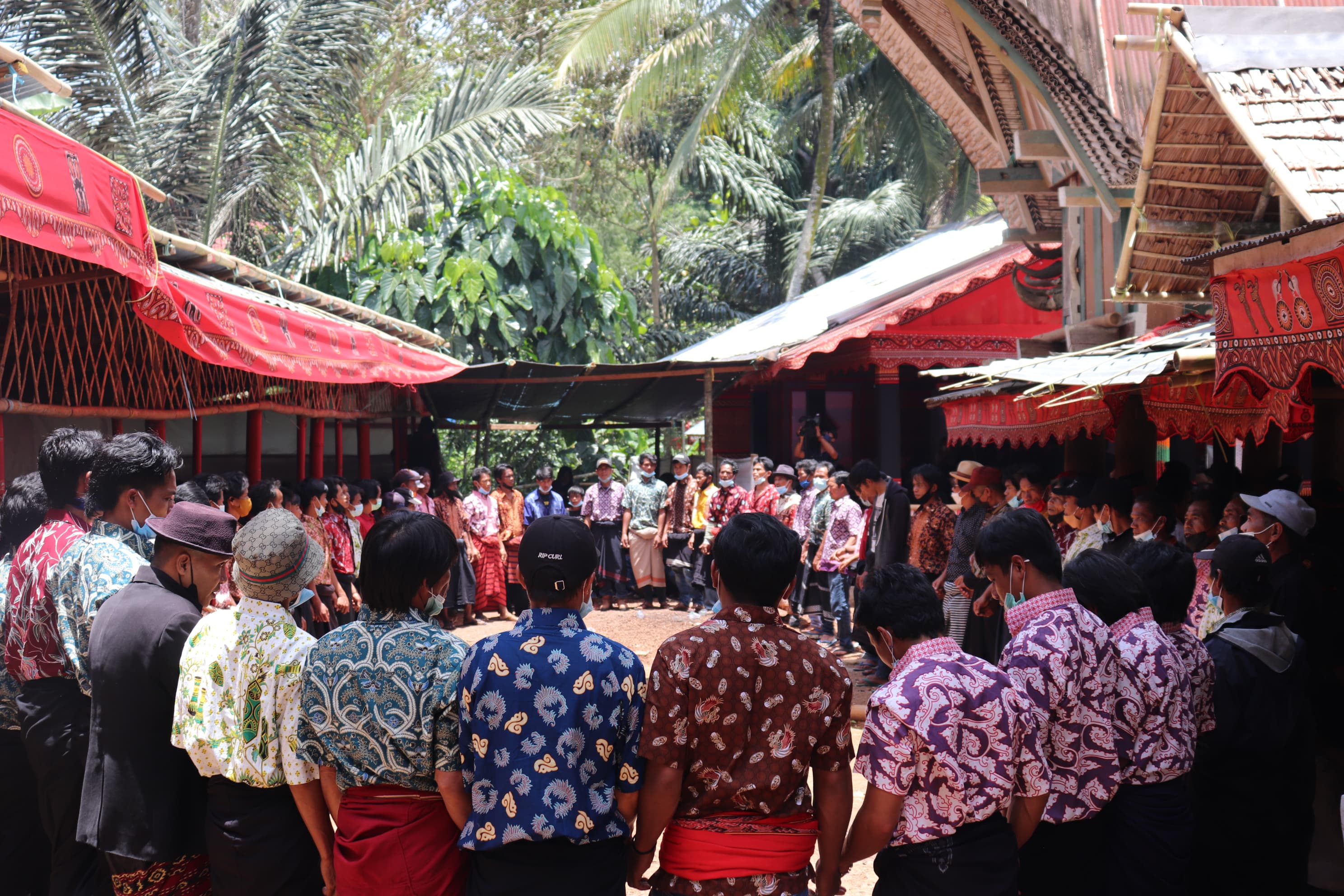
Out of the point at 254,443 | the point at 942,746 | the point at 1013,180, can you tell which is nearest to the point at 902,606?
the point at 942,746

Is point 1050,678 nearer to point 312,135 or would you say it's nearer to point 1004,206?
point 1004,206

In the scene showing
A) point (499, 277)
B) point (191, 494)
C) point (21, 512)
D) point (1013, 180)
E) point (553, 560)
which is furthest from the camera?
point (499, 277)

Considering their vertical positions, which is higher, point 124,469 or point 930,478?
point 124,469

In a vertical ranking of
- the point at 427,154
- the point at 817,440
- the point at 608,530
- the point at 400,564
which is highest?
the point at 427,154

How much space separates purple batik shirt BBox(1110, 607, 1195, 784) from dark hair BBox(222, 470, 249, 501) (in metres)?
5.16

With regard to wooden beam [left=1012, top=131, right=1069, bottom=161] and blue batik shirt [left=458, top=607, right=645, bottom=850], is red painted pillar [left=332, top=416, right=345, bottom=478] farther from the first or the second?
blue batik shirt [left=458, top=607, right=645, bottom=850]

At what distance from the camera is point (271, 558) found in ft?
9.12

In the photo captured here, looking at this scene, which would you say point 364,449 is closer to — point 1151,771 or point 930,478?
point 930,478

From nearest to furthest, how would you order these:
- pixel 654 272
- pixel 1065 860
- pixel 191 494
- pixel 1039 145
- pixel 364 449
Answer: pixel 1065 860 < pixel 191 494 < pixel 1039 145 < pixel 364 449 < pixel 654 272

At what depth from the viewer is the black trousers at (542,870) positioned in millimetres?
2457

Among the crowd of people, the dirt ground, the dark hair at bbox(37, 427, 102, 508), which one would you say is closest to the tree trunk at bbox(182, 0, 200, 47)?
the dirt ground

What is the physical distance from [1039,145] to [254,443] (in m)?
6.14

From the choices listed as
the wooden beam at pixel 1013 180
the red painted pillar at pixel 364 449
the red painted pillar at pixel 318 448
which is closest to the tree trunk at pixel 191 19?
the red painted pillar at pixel 364 449

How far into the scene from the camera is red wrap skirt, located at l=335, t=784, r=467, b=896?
8.48 feet
